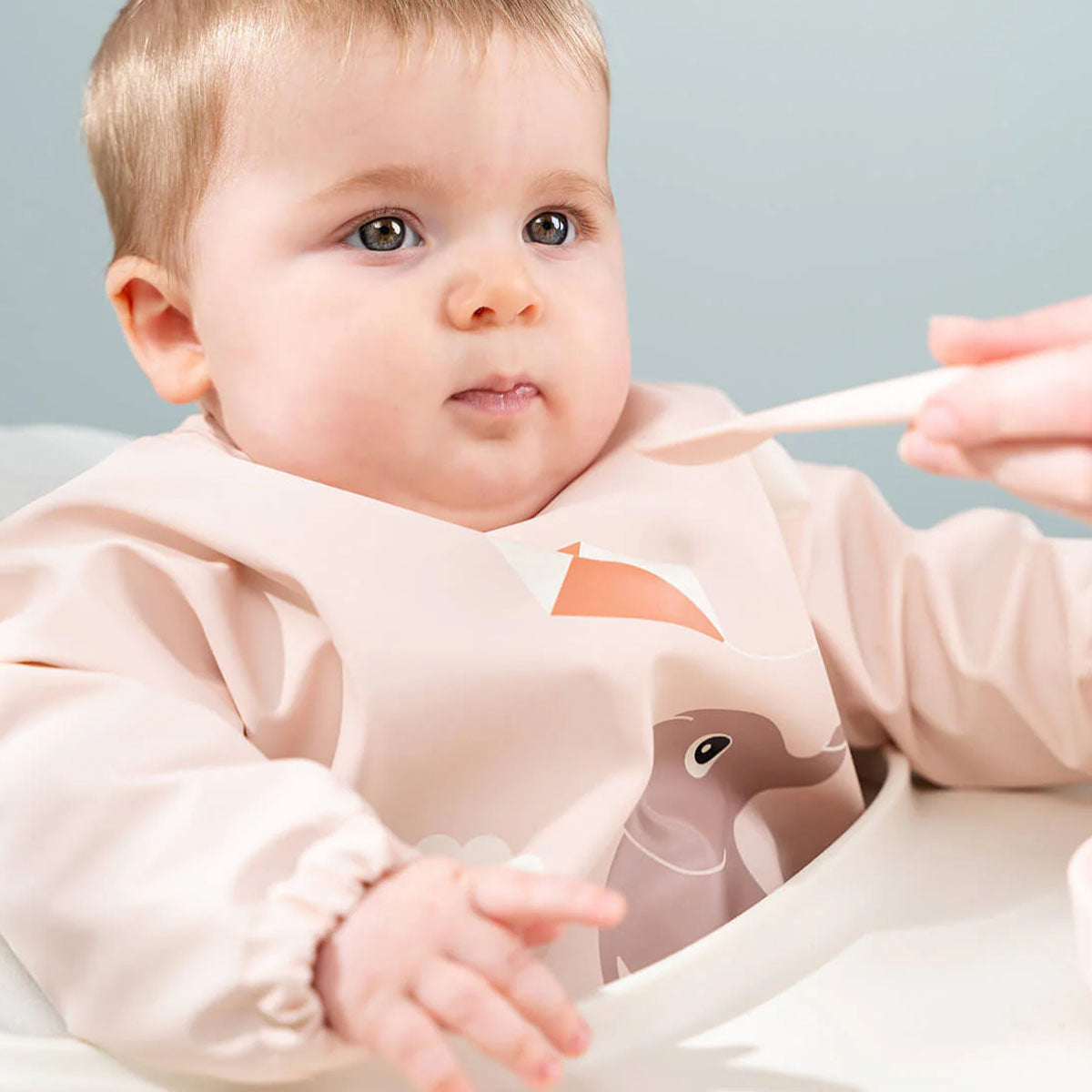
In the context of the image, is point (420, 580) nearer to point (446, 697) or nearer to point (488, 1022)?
point (446, 697)

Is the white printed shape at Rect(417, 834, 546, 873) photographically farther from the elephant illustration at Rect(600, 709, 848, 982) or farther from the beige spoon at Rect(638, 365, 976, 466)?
the beige spoon at Rect(638, 365, 976, 466)

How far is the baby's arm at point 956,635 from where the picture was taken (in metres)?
0.74

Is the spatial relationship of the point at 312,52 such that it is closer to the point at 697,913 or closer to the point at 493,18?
the point at 493,18

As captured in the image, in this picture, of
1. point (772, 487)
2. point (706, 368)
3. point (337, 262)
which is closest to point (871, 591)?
point (772, 487)

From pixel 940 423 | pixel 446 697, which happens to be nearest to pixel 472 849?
pixel 446 697

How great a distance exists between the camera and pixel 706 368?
5.39 ft

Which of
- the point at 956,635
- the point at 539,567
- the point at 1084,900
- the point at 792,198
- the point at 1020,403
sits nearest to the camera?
the point at 1020,403

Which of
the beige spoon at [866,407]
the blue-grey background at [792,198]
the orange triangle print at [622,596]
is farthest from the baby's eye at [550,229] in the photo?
the blue-grey background at [792,198]

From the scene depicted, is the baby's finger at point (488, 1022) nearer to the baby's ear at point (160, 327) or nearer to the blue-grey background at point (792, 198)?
the baby's ear at point (160, 327)

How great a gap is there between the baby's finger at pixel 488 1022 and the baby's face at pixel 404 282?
10.9 inches

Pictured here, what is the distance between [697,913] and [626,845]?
0.05 m

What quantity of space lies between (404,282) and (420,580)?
5.3 inches

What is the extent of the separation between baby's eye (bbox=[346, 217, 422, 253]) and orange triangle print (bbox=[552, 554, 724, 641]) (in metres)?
0.16

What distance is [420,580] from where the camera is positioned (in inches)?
24.8
